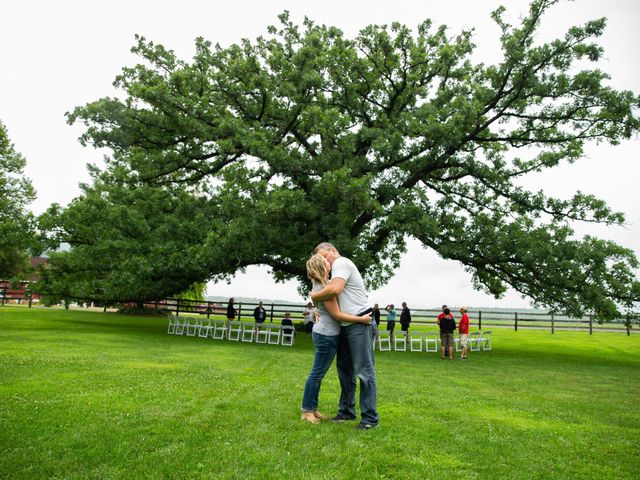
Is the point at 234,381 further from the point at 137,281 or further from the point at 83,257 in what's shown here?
the point at 83,257

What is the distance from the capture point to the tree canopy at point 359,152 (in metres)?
17.3

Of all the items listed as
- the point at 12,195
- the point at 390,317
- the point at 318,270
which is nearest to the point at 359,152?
the point at 390,317

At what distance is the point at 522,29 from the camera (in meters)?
17.4

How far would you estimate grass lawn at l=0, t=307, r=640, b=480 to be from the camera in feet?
13.5

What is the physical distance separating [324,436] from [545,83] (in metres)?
17.4

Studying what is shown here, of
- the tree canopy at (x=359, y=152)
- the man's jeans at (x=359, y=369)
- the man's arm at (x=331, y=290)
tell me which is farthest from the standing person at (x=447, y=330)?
the man's arm at (x=331, y=290)

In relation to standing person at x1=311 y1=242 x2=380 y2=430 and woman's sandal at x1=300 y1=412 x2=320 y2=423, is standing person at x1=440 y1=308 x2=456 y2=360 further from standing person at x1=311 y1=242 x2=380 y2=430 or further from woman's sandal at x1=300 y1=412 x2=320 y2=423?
woman's sandal at x1=300 y1=412 x2=320 y2=423

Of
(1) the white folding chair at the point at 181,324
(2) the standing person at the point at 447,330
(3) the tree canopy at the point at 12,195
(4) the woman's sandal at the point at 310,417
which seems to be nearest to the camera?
(4) the woman's sandal at the point at 310,417

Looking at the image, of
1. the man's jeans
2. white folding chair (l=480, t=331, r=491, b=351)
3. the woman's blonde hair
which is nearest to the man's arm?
the woman's blonde hair

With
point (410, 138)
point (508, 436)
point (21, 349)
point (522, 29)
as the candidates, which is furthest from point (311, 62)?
point (508, 436)

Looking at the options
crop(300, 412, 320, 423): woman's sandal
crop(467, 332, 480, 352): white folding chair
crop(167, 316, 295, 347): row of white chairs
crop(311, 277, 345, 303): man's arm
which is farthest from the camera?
crop(467, 332, 480, 352): white folding chair

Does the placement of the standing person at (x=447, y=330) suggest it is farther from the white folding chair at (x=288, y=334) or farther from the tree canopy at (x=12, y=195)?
the tree canopy at (x=12, y=195)

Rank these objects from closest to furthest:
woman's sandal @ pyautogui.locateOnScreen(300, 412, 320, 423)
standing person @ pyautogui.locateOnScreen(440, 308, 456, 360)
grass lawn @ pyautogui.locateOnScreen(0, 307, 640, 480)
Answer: grass lawn @ pyautogui.locateOnScreen(0, 307, 640, 480)
woman's sandal @ pyautogui.locateOnScreen(300, 412, 320, 423)
standing person @ pyautogui.locateOnScreen(440, 308, 456, 360)

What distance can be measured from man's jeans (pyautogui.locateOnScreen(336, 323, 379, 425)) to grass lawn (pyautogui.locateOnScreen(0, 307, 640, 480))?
0.30 metres
